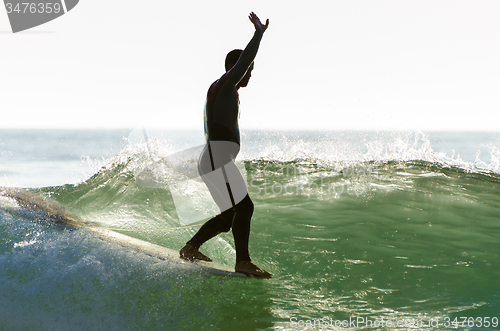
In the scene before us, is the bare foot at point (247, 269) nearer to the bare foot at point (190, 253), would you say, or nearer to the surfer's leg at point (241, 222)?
the surfer's leg at point (241, 222)

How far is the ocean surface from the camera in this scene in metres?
2.58

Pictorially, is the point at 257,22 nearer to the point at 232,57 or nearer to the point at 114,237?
the point at 232,57

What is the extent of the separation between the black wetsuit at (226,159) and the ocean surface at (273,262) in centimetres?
35

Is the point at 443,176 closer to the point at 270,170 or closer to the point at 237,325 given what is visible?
the point at 270,170

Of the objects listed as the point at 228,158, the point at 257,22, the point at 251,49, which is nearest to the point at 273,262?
the point at 228,158

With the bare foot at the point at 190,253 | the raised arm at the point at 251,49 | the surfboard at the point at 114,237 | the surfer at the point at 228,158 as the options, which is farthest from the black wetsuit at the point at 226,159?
the bare foot at the point at 190,253

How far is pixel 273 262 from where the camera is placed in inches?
140

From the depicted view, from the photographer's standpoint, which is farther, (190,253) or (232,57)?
(190,253)

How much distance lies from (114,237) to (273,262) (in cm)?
165

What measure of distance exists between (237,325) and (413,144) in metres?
7.29

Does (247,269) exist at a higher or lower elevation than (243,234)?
lower

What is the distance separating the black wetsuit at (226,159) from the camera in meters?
2.69

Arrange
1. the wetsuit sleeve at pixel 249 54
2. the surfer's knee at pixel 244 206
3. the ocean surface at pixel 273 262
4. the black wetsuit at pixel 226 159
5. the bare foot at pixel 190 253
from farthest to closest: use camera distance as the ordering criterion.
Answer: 1. the bare foot at pixel 190 253
2. the surfer's knee at pixel 244 206
3. the black wetsuit at pixel 226 159
4. the ocean surface at pixel 273 262
5. the wetsuit sleeve at pixel 249 54

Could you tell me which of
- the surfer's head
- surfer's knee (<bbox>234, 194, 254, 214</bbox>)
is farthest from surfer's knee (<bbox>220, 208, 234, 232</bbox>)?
the surfer's head
